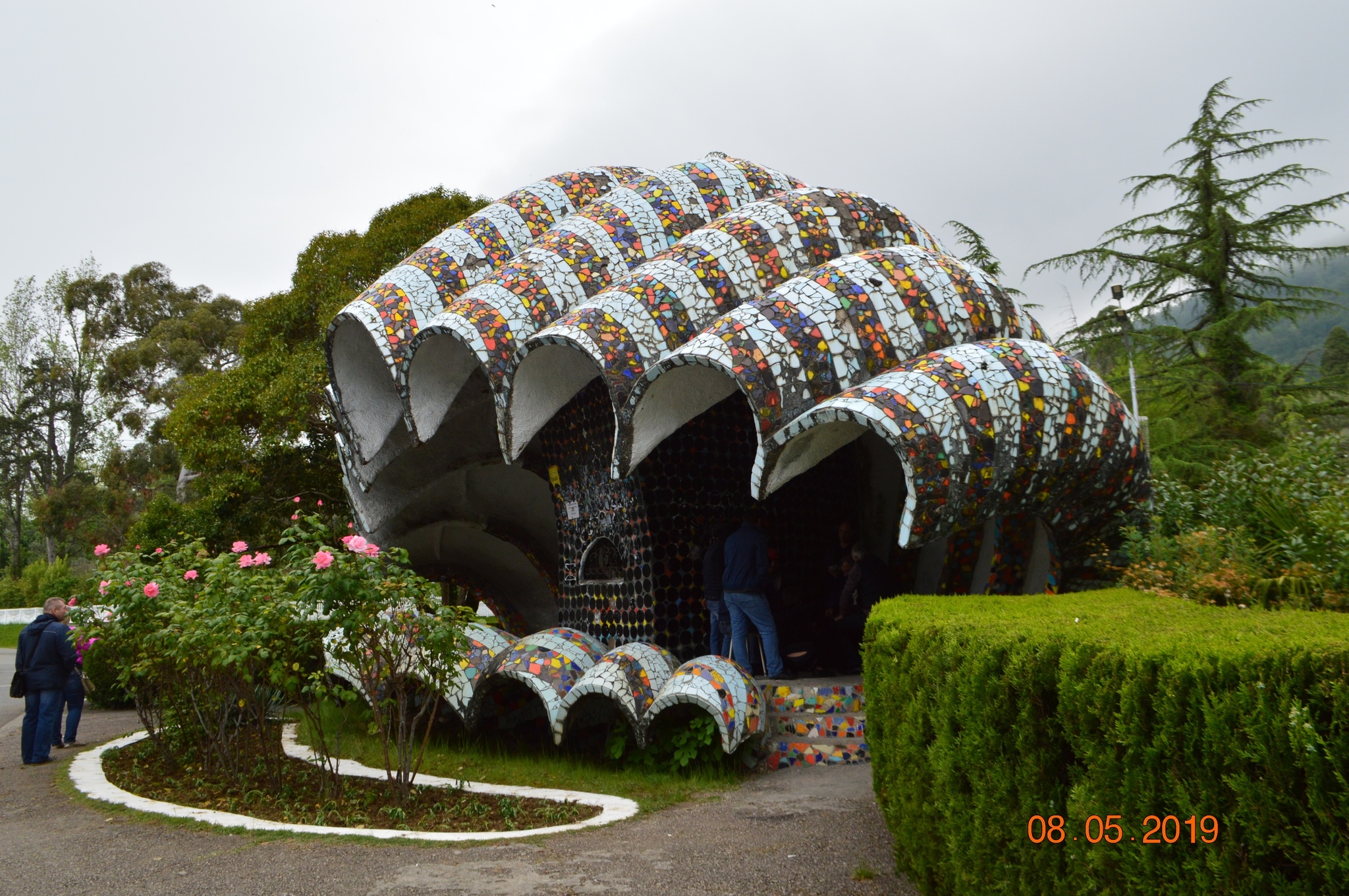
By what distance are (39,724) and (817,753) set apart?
20.2 ft

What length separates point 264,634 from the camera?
5.90 metres

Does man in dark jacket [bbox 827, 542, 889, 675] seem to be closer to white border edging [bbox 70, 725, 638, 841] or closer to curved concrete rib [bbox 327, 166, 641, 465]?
white border edging [bbox 70, 725, 638, 841]

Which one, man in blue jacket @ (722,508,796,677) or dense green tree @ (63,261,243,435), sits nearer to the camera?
man in blue jacket @ (722,508,796,677)

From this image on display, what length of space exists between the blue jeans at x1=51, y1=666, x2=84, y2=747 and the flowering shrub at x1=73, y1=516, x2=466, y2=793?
42.6 inches

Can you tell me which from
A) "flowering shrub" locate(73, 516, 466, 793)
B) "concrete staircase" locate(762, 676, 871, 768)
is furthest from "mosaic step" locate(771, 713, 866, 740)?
"flowering shrub" locate(73, 516, 466, 793)

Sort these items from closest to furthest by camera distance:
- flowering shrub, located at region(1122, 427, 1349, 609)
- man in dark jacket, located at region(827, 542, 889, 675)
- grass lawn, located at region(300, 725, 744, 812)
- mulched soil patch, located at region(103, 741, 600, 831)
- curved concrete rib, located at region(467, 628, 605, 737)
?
1. flowering shrub, located at region(1122, 427, 1349, 609)
2. mulched soil patch, located at region(103, 741, 600, 831)
3. grass lawn, located at region(300, 725, 744, 812)
4. curved concrete rib, located at region(467, 628, 605, 737)
5. man in dark jacket, located at region(827, 542, 889, 675)

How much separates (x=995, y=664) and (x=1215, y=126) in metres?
16.9

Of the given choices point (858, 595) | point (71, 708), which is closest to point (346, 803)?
point (858, 595)

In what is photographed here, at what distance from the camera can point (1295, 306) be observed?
1642cm

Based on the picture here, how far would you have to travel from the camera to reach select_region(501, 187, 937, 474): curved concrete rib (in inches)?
301

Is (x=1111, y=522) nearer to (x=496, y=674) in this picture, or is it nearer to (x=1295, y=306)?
(x=496, y=674)

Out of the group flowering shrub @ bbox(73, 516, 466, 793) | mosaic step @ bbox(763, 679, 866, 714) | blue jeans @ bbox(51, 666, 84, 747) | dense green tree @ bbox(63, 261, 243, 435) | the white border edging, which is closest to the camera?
the white border edging
